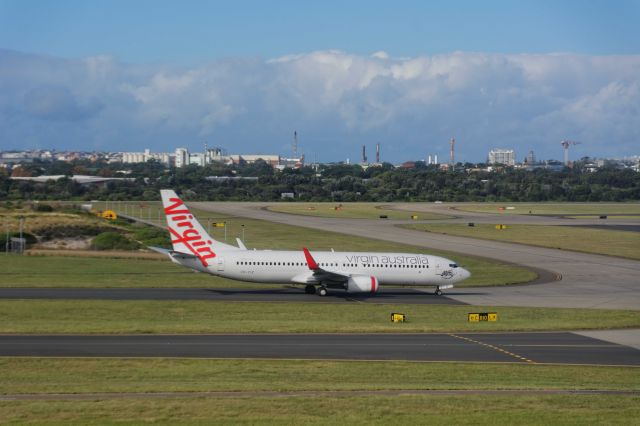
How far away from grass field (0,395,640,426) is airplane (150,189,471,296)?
32904 millimetres

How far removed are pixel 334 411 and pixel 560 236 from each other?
99.6 m

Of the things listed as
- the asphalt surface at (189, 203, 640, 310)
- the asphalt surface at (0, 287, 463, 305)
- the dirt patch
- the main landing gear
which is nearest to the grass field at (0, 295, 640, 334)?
the asphalt surface at (0, 287, 463, 305)

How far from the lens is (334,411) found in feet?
93.9

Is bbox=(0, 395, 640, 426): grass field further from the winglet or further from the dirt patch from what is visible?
the dirt patch

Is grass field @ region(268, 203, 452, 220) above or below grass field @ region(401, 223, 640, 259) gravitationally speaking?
above

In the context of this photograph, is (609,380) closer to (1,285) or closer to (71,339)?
(71,339)

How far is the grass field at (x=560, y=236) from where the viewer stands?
Result: 107 m

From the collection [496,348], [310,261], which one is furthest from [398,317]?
[310,261]

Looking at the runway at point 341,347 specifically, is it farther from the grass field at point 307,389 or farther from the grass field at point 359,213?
the grass field at point 359,213

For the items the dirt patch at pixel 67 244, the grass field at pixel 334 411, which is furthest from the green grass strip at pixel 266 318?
the dirt patch at pixel 67 244

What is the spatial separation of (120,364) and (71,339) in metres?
6.94

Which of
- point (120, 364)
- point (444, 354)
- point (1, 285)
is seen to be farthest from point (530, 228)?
point (120, 364)

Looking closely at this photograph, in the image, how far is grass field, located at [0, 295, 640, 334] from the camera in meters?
47.4

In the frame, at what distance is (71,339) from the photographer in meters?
43.2
